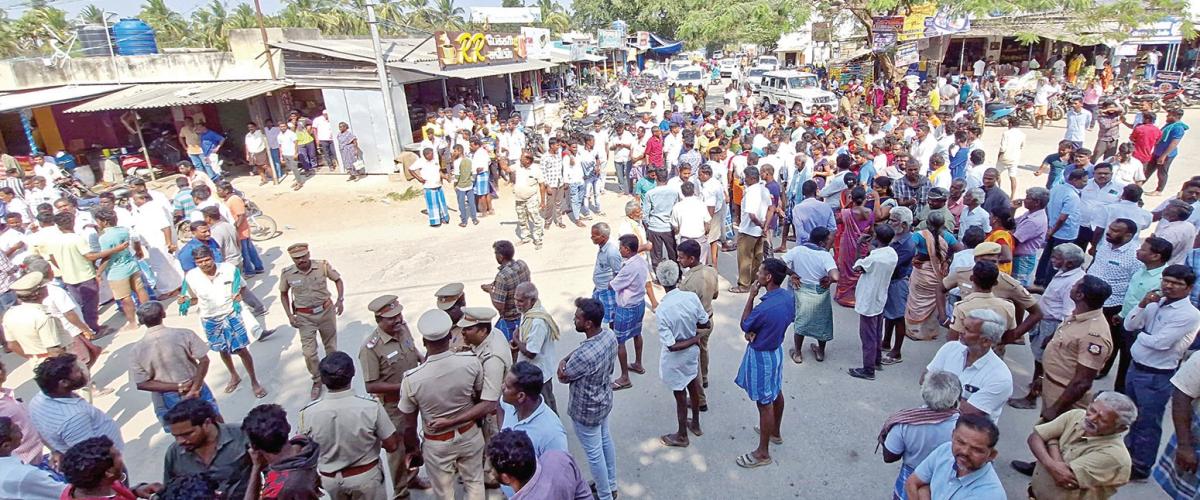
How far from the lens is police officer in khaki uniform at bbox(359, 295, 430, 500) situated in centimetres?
409

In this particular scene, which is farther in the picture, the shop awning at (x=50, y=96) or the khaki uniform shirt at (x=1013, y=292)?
the shop awning at (x=50, y=96)

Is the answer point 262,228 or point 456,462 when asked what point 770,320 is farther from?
point 262,228

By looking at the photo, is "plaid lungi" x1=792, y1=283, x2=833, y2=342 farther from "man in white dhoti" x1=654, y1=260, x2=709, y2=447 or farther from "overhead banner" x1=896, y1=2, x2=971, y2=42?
"overhead banner" x1=896, y1=2, x2=971, y2=42

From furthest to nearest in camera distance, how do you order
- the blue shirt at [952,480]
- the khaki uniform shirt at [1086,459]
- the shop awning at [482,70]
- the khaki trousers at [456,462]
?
the shop awning at [482,70]
the khaki trousers at [456,462]
the khaki uniform shirt at [1086,459]
the blue shirt at [952,480]

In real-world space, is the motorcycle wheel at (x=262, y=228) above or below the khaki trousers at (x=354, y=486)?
below

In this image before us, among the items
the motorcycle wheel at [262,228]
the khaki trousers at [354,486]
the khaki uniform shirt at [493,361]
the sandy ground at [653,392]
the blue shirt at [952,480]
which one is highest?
the khaki uniform shirt at [493,361]

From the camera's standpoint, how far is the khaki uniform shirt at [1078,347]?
365cm

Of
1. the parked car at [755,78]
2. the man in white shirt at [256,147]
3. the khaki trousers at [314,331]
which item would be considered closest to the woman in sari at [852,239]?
the khaki trousers at [314,331]

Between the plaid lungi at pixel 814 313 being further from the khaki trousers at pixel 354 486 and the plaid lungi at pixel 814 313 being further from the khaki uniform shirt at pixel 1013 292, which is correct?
the khaki trousers at pixel 354 486

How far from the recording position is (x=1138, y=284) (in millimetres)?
4418

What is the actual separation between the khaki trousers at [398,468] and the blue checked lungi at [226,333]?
2.15m

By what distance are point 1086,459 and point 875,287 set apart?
242 cm

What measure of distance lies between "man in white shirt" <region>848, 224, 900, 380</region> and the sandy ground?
419mm

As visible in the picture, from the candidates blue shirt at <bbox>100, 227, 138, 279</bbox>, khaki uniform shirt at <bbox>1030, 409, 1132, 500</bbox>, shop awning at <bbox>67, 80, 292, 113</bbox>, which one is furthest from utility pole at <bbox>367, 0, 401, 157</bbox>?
khaki uniform shirt at <bbox>1030, 409, 1132, 500</bbox>
